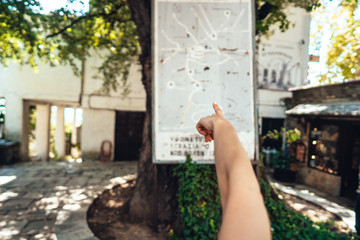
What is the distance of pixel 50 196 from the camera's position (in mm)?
5227

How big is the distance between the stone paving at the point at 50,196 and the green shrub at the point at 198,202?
1571 millimetres

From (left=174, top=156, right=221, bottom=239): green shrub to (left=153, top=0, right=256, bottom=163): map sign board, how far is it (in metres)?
0.43

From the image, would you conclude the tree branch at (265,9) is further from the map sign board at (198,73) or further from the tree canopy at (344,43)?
the tree canopy at (344,43)

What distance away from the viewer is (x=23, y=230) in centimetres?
374

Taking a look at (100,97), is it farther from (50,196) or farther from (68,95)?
(50,196)

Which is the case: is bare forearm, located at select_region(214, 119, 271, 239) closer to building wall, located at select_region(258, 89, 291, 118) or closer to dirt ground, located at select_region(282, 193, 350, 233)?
dirt ground, located at select_region(282, 193, 350, 233)

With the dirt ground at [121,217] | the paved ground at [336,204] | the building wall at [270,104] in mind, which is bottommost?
the paved ground at [336,204]

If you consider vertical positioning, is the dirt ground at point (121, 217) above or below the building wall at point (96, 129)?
below

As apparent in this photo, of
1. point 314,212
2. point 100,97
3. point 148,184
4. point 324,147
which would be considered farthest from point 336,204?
point 100,97

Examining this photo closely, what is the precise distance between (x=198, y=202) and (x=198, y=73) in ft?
6.94

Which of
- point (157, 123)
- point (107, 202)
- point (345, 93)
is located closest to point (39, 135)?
point (107, 202)

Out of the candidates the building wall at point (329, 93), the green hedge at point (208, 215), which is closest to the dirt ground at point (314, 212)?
the green hedge at point (208, 215)

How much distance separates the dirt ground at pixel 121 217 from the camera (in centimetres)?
366

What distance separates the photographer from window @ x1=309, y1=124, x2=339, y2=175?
7.25m
